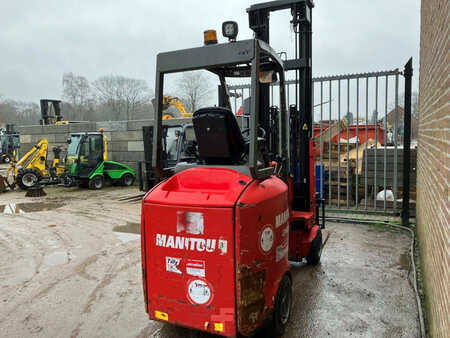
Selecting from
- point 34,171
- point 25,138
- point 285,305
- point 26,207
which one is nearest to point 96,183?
point 34,171

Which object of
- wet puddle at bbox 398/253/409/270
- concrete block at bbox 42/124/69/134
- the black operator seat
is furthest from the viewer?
concrete block at bbox 42/124/69/134

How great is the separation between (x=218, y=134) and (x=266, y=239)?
93cm

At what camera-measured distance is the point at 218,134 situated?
2883 mm

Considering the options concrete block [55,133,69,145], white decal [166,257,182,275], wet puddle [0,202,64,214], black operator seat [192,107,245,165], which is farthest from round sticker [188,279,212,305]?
concrete block [55,133,69,145]

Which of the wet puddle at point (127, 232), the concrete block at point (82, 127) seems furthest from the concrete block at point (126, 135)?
the wet puddle at point (127, 232)

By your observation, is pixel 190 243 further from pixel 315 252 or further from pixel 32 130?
pixel 32 130

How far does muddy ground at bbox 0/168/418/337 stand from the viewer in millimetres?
3377

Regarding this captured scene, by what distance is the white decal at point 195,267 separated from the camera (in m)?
2.65

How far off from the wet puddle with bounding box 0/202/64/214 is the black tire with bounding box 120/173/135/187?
3433mm

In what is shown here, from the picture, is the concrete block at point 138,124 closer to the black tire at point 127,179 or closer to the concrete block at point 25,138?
the black tire at point 127,179

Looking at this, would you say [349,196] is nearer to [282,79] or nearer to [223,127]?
[282,79]

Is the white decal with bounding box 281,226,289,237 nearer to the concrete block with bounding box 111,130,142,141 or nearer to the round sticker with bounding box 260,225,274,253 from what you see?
the round sticker with bounding box 260,225,274,253

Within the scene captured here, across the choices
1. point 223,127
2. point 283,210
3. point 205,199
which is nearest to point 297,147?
point 283,210

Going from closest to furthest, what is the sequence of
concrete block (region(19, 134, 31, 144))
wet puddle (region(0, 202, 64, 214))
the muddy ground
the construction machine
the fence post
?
the muddy ground → the fence post → wet puddle (region(0, 202, 64, 214)) → the construction machine → concrete block (region(19, 134, 31, 144))
